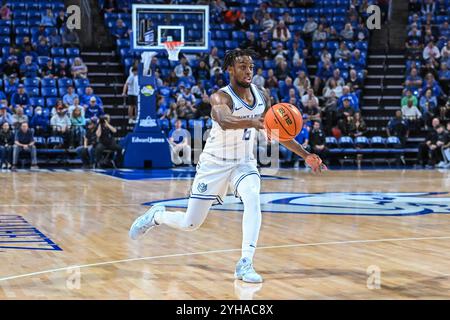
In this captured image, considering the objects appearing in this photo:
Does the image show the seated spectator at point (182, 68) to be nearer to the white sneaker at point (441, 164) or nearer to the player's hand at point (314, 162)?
the white sneaker at point (441, 164)

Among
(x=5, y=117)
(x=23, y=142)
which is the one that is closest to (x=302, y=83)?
(x=23, y=142)

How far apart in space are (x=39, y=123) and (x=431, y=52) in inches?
446

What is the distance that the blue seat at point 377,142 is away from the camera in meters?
22.6

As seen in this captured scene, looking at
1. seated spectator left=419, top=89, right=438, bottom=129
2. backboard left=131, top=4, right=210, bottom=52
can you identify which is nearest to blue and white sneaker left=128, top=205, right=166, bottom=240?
backboard left=131, top=4, right=210, bottom=52

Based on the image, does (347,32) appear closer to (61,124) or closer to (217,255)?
(61,124)

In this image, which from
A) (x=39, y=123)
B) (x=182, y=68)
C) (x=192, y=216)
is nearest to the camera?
(x=192, y=216)

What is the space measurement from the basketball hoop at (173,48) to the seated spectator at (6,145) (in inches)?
162

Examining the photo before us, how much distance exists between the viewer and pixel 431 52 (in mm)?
25078

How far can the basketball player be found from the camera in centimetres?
666

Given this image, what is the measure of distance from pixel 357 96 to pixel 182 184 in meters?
9.35

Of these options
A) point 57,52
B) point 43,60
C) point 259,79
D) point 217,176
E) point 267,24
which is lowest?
point 217,176

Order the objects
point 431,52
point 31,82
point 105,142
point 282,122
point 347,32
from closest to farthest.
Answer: point 282,122 → point 105,142 → point 31,82 → point 431,52 → point 347,32
